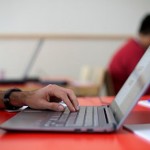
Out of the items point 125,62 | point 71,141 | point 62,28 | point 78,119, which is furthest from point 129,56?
point 71,141

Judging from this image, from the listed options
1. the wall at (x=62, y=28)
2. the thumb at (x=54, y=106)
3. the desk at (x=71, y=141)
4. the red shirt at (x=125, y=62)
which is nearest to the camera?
the desk at (x=71, y=141)

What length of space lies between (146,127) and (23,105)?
45 centimetres

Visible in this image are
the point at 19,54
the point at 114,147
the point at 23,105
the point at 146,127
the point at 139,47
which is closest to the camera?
the point at 114,147

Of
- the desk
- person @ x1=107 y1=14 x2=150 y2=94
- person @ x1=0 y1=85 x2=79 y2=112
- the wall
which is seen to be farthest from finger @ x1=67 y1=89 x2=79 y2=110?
the wall

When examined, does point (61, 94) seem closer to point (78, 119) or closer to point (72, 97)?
point (72, 97)

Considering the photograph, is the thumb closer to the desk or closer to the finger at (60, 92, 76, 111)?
the finger at (60, 92, 76, 111)

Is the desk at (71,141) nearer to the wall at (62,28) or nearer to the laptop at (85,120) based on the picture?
the laptop at (85,120)

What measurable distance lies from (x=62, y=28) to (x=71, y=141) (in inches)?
154

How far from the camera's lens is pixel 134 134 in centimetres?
74

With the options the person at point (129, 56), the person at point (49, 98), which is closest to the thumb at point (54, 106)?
the person at point (49, 98)

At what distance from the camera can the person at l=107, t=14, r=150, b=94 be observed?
2.81 meters

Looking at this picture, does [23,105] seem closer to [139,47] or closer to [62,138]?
[62,138]

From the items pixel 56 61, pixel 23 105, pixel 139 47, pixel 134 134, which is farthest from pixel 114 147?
pixel 56 61

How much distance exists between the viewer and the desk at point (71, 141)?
648 mm
